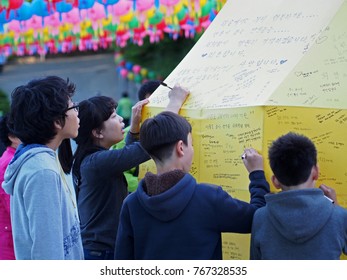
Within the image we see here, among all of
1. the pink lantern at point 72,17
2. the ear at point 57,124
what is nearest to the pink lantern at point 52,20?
the pink lantern at point 72,17

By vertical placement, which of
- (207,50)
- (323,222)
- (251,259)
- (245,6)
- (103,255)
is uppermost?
(245,6)

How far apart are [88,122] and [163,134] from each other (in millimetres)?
957

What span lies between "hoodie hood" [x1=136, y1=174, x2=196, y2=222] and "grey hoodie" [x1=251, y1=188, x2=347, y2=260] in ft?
1.00

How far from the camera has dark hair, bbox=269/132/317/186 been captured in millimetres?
2475

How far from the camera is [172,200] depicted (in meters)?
2.55

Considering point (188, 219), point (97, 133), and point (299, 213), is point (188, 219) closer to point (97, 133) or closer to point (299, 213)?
point (299, 213)

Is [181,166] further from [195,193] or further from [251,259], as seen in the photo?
[251,259]

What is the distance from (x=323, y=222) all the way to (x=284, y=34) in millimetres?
1080

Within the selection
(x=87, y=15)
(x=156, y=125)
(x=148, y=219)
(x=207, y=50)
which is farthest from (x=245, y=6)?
(x=87, y=15)

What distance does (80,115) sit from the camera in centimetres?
351

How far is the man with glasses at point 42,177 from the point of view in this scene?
245 centimetres

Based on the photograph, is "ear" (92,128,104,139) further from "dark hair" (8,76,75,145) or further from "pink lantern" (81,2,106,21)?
"pink lantern" (81,2,106,21)

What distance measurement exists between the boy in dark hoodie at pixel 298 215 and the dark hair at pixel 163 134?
38cm

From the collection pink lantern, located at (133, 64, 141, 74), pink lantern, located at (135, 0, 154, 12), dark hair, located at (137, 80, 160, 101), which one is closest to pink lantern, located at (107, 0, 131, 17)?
pink lantern, located at (135, 0, 154, 12)
